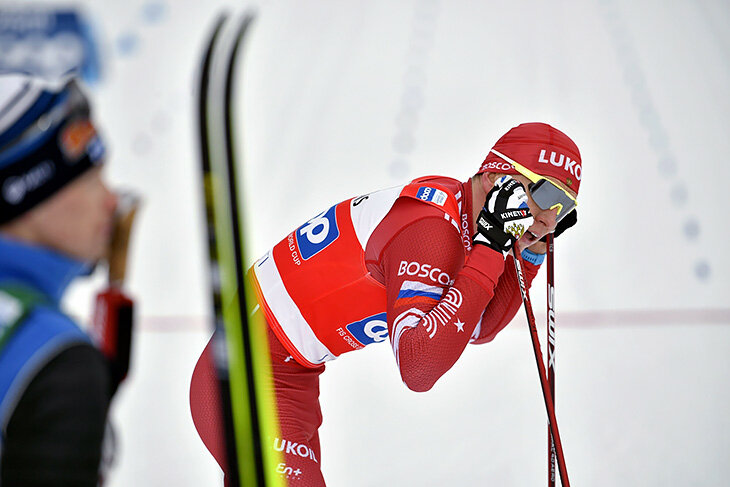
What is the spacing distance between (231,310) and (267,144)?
14.7ft

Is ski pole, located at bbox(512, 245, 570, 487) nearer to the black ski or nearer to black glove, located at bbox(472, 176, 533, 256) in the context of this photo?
black glove, located at bbox(472, 176, 533, 256)

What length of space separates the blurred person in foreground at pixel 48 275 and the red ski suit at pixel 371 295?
0.76m

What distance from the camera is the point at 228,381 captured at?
0.73 m

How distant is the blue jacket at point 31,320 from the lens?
2.15ft

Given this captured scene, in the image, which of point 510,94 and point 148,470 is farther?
point 510,94

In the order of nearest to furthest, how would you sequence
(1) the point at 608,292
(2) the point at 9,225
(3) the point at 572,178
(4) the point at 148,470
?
(2) the point at 9,225 < (3) the point at 572,178 < (4) the point at 148,470 < (1) the point at 608,292

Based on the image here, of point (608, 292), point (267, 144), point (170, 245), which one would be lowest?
point (608, 292)

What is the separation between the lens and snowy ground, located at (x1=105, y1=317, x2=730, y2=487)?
8.35 feet

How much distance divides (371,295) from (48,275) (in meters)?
0.96

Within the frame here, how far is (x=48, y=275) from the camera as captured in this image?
A: 2.40 ft

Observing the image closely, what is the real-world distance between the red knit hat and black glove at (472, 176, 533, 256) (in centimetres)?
7

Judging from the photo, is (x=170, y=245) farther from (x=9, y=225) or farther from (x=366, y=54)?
(x=9, y=225)

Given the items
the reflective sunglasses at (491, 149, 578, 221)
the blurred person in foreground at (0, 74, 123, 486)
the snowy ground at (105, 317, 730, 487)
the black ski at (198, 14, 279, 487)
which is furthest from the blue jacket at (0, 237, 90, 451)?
the snowy ground at (105, 317, 730, 487)

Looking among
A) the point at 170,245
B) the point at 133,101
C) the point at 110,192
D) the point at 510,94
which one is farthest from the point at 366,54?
the point at 110,192
